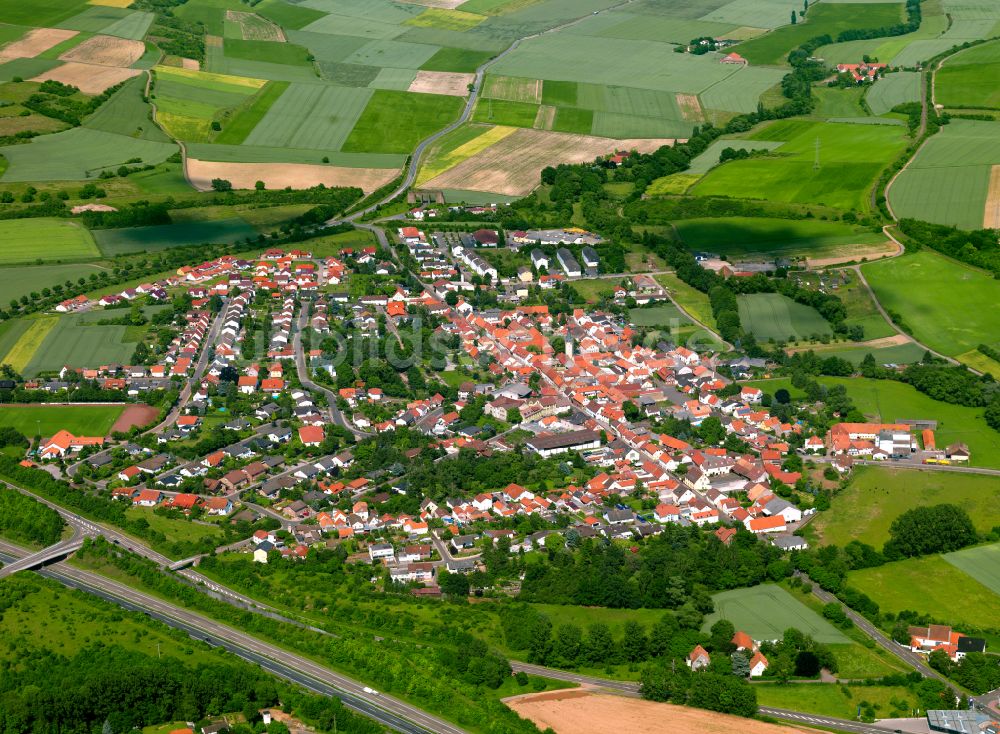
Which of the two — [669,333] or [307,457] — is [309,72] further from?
[307,457]

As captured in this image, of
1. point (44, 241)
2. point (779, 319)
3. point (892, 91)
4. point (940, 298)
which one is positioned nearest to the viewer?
point (779, 319)

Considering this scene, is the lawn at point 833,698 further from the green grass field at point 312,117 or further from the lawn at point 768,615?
the green grass field at point 312,117

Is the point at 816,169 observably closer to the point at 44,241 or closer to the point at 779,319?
the point at 779,319

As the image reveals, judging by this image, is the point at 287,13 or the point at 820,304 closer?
the point at 820,304

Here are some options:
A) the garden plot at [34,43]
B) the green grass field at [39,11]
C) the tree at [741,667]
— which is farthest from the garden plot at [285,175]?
the tree at [741,667]

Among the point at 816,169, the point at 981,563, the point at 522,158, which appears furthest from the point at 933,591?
the point at 522,158

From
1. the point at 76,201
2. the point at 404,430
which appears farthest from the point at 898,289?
the point at 76,201
